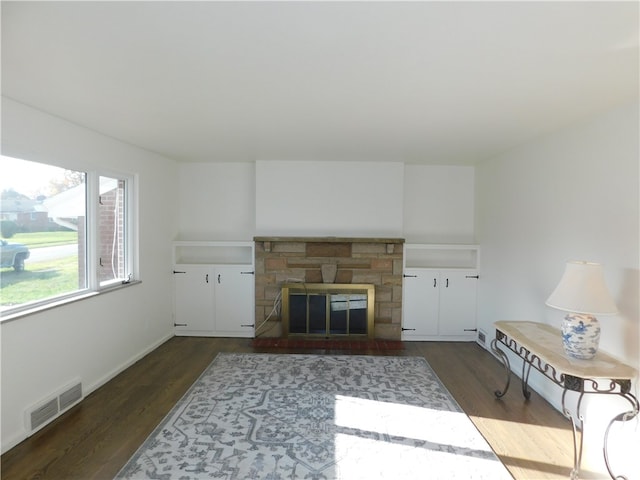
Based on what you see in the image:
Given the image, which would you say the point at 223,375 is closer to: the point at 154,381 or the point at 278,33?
the point at 154,381

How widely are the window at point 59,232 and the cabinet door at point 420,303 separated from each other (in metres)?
3.35

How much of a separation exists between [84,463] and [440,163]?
4.62 meters

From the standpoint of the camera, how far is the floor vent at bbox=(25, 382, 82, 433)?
7.98 ft

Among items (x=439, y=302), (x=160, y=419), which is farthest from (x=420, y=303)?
(x=160, y=419)

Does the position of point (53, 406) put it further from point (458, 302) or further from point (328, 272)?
point (458, 302)

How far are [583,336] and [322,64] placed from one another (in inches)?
88.8

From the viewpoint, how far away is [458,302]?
456 cm

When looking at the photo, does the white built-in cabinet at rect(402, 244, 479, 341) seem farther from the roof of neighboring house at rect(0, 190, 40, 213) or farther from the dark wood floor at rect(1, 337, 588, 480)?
the roof of neighboring house at rect(0, 190, 40, 213)

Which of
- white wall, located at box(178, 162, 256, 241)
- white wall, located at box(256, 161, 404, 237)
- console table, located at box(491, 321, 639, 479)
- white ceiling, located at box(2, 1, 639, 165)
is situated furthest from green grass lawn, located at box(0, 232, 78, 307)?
console table, located at box(491, 321, 639, 479)

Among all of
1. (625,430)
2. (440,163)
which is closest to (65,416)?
(625,430)

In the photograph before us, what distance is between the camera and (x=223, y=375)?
345cm

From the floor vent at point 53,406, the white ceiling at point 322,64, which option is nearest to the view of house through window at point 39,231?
the white ceiling at point 322,64

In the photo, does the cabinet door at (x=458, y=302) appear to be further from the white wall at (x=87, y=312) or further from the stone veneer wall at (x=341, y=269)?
the white wall at (x=87, y=312)

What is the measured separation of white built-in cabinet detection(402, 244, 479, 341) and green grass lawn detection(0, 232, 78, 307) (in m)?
3.61
